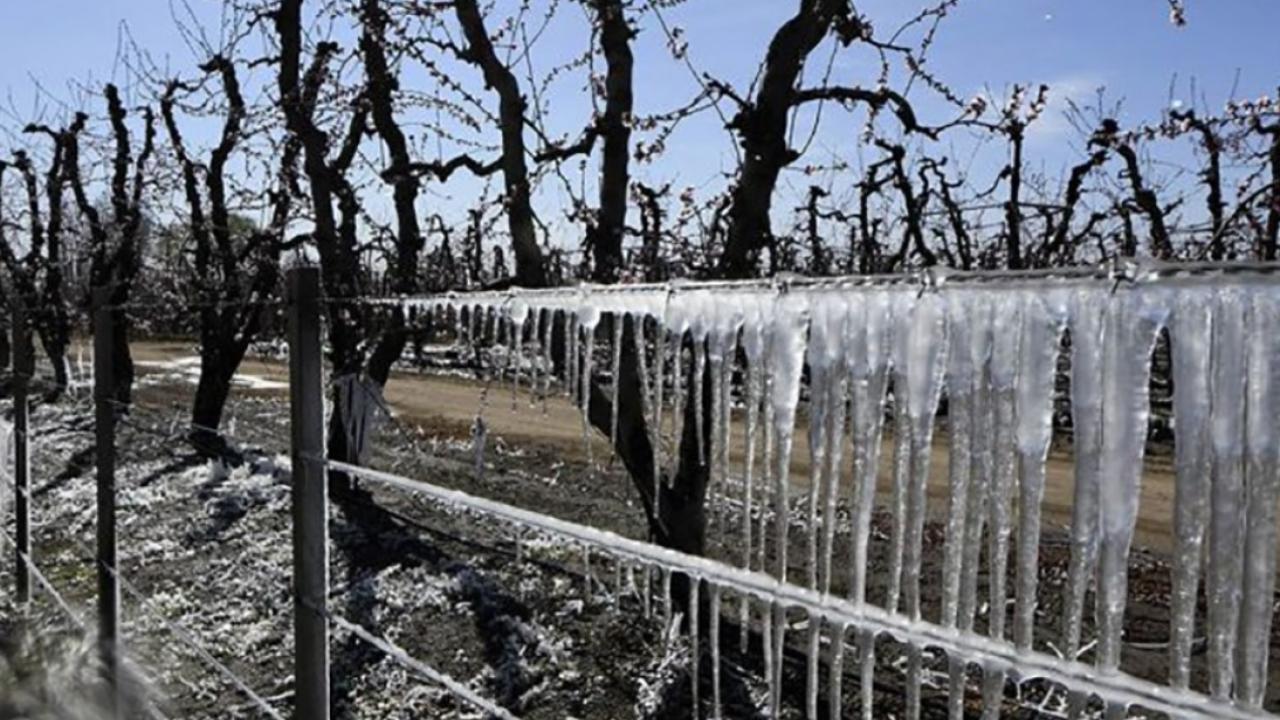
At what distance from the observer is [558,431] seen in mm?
11383

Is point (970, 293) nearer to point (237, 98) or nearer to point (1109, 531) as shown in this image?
point (1109, 531)

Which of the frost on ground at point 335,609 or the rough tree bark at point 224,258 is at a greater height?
the rough tree bark at point 224,258

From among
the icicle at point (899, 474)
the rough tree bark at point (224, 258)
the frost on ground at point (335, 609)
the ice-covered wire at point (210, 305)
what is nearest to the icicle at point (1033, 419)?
the icicle at point (899, 474)

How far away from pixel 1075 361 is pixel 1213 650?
0.19 m

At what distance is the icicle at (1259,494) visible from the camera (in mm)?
611

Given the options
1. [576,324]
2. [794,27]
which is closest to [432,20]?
[794,27]

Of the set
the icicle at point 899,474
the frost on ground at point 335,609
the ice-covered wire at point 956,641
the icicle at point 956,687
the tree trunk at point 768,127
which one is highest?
the tree trunk at point 768,127

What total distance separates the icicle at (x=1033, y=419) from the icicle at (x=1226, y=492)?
115 millimetres

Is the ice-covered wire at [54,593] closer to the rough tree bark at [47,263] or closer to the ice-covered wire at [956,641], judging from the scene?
the ice-covered wire at [956,641]

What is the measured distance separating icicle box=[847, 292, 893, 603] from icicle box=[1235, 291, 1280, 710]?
0.28 meters

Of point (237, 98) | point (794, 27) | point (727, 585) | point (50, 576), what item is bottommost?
point (50, 576)

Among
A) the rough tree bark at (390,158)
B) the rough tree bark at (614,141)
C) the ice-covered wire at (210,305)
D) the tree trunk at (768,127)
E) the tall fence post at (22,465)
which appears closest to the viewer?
the ice-covered wire at (210,305)

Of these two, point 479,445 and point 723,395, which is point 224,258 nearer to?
point 479,445

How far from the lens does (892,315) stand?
33.6 inches
